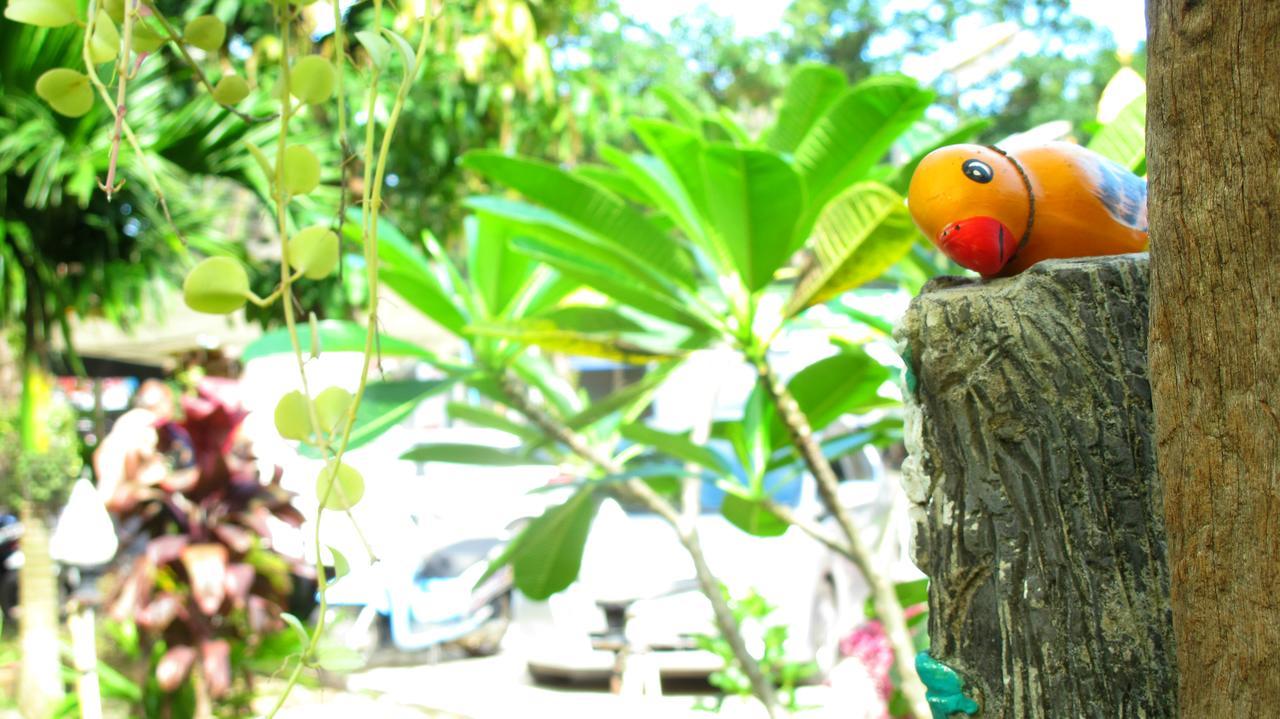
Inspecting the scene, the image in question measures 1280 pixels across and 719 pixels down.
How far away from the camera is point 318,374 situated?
67 centimetres

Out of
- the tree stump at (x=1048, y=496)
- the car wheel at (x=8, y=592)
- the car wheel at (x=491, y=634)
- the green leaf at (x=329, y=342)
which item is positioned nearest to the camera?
the tree stump at (x=1048, y=496)

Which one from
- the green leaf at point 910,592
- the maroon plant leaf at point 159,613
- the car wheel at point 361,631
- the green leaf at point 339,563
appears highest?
the green leaf at point 339,563

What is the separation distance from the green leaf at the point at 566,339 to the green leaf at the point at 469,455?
1.26 feet

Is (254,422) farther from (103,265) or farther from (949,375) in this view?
(949,375)

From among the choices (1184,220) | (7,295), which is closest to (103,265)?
(7,295)

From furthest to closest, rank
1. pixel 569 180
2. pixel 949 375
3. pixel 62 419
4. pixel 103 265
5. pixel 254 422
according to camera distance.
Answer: pixel 254 422 < pixel 62 419 < pixel 103 265 < pixel 569 180 < pixel 949 375

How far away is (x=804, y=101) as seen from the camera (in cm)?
155

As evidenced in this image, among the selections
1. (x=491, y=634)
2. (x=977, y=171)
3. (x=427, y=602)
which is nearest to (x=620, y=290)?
(x=977, y=171)

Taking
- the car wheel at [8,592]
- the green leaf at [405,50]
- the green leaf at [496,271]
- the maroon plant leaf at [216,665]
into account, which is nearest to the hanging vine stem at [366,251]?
the green leaf at [405,50]

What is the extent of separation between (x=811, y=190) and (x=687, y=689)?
4237 mm

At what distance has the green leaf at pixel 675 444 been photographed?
1617 millimetres

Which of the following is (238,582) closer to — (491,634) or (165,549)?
(165,549)

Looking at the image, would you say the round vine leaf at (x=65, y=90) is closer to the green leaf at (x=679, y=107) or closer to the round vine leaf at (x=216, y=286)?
the round vine leaf at (x=216, y=286)

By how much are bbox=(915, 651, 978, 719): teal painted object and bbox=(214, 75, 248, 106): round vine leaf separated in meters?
0.54
